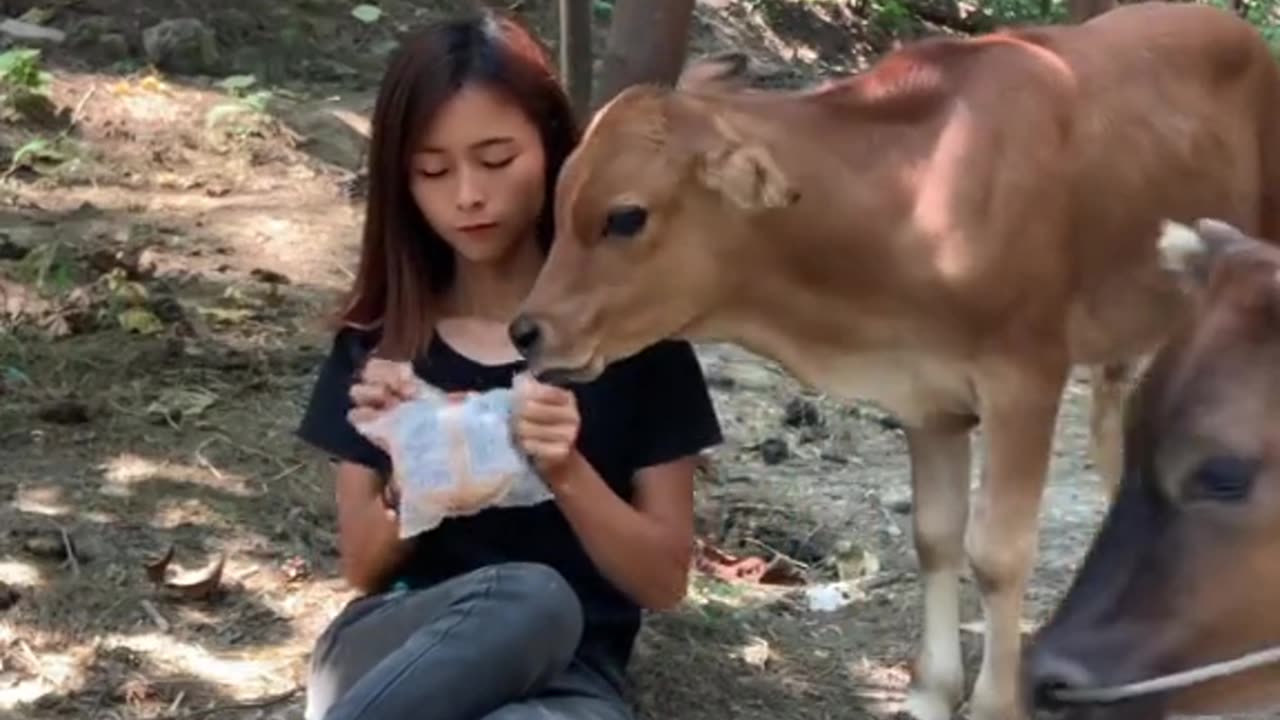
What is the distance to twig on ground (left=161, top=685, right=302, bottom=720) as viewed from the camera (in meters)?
4.51

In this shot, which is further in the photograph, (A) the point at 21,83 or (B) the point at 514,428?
(A) the point at 21,83

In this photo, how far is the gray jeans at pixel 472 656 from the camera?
3.54 meters

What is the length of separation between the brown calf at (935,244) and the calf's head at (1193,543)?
1.44 metres

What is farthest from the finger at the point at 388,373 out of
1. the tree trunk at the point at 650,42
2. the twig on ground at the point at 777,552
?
the twig on ground at the point at 777,552

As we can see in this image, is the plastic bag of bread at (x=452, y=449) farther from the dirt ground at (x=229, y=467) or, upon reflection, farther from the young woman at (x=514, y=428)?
the dirt ground at (x=229, y=467)

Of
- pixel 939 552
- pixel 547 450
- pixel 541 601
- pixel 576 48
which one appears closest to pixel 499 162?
pixel 547 450

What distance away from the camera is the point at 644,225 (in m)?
Answer: 4.29

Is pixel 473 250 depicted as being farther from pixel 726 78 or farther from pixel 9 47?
pixel 9 47

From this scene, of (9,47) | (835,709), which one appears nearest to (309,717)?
(835,709)

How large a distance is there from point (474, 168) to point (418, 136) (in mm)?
114

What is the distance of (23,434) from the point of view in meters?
5.91

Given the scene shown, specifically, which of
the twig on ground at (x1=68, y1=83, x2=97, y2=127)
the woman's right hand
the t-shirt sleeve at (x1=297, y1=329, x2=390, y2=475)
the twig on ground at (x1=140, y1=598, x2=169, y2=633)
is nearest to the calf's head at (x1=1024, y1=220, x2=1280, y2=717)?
the woman's right hand

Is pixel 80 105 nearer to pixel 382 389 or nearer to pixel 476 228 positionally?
pixel 476 228

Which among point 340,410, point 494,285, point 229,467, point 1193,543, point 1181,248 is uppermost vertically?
point 1181,248
